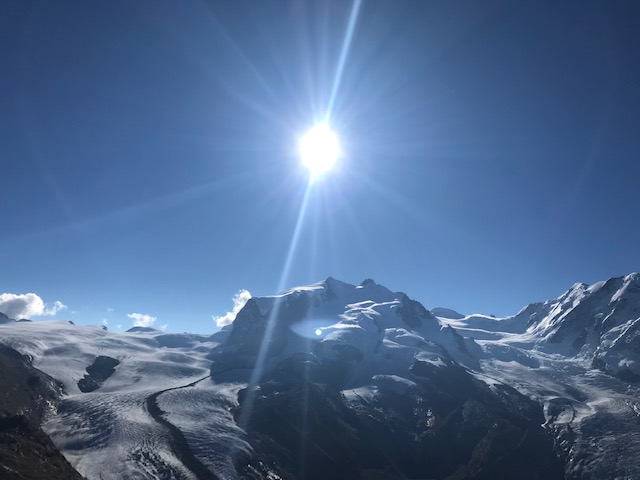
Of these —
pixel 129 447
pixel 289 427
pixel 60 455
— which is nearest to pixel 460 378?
pixel 289 427

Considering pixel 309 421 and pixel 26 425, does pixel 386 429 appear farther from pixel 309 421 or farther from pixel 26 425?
pixel 26 425

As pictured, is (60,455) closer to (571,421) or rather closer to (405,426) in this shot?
(405,426)

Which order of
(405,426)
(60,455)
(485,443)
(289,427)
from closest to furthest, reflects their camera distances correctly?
(60,455)
(289,427)
(485,443)
(405,426)

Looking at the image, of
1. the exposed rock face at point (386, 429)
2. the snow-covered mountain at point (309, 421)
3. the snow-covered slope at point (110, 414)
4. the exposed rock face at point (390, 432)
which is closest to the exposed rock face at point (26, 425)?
the snow-covered mountain at point (309, 421)

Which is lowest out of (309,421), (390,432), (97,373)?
(309,421)

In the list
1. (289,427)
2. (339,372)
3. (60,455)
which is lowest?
(60,455)

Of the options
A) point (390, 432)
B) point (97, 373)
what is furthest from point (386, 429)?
point (97, 373)

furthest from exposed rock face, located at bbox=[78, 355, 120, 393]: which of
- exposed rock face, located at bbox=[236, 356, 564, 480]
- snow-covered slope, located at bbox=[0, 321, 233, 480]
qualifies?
exposed rock face, located at bbox=[236, 356, 564, 480]

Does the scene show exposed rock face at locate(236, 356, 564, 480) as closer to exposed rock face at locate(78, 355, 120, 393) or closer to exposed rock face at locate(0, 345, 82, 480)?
exposed rock face at locate(0, 345, 82, 480)

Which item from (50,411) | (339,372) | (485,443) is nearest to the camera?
(50,411)
